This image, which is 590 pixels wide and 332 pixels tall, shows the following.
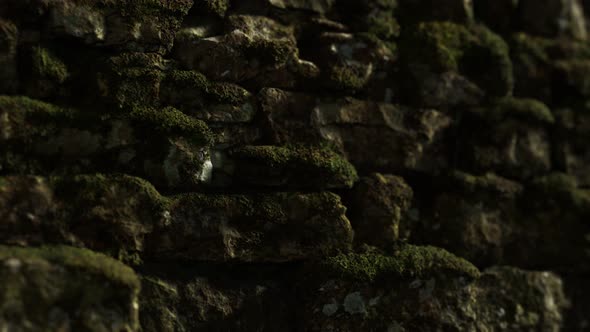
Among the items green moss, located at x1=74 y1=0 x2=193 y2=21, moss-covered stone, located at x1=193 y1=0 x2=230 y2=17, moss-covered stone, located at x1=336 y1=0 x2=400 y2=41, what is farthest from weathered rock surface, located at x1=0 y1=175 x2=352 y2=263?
moss-covered stone, located at x1=336 y1=0 x2=400 y2=41

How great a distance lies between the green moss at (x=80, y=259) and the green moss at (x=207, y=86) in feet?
2.49

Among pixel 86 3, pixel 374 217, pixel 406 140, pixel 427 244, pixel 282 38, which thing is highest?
pixel 86 3

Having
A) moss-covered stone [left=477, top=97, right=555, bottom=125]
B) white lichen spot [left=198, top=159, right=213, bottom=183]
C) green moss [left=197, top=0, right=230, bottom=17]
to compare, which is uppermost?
green moss [left=197, top=0, right=230, bottom=17]

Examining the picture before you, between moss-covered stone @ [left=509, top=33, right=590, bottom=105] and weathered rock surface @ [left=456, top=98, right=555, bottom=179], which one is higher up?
moss-covered stone @ [left=509, top=33, right=590, bottom=105]

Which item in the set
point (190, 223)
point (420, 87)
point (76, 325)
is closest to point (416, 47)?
point (420, 87)

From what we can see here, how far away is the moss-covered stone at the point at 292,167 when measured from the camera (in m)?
2.77

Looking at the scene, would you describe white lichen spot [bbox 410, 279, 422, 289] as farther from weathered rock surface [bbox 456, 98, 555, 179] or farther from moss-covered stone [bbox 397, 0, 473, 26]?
moss-covered stone [bbox 397, 0, 473, 26]

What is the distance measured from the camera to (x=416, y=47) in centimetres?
332

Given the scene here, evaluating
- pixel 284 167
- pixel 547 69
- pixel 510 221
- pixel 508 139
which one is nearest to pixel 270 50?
pixel 284 167

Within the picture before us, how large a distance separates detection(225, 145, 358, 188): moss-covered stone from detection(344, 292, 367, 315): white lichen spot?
0.49 meters

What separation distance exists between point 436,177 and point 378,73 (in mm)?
606

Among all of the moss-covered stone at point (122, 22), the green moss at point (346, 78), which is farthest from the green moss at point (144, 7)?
the green moss at point (346, 78)

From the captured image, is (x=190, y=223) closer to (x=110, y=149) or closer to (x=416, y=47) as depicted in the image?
(x=110, y=149)

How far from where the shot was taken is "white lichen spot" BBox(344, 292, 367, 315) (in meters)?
2.79
